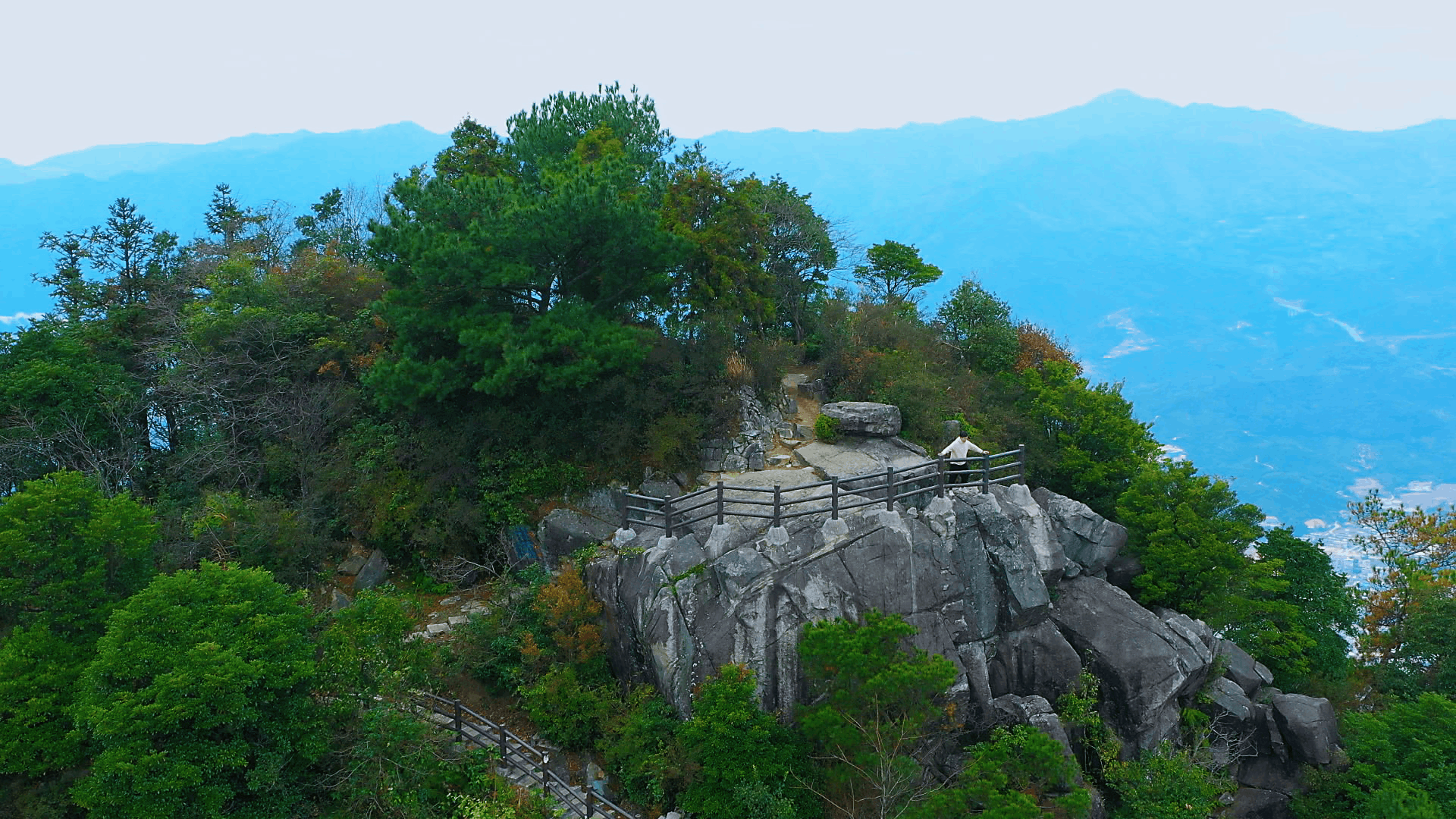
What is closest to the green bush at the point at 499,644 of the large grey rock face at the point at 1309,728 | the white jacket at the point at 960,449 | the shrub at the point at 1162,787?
the white jacket at the point at 960,449

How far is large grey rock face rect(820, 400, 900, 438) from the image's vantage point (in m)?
19.9

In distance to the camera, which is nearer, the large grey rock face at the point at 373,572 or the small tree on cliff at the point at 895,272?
the large grey rock face at the point at 373,572

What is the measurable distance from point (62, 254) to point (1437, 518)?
48334mm

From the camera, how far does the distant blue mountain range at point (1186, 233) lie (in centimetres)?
8225

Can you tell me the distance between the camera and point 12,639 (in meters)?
11.8

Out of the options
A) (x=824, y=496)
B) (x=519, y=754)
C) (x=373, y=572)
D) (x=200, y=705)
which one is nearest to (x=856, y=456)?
(x=824, y=496)

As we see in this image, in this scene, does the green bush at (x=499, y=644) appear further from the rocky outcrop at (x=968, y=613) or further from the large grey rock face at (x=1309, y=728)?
the large grey rock face at (x=1309, y=728)

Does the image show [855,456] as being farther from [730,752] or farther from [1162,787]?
[1162,787]

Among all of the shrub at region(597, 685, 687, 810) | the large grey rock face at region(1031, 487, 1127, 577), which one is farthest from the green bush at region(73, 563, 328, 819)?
the large grey rock face at region(1031, 487, 1127, 577)

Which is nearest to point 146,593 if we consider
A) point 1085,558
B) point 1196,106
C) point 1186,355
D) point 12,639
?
point 12,639

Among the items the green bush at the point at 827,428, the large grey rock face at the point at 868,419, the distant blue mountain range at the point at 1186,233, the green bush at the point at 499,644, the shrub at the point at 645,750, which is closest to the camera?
the shrub at the point at 645,750

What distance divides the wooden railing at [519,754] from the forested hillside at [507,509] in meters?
0.48

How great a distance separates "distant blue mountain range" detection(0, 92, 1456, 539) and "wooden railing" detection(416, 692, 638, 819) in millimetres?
→ 72586

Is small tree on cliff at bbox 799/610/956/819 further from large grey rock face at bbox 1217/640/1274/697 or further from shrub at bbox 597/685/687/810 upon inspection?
large grey rock face at bbox 1217/640/1274/697
